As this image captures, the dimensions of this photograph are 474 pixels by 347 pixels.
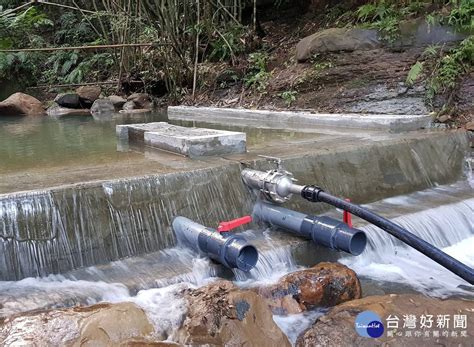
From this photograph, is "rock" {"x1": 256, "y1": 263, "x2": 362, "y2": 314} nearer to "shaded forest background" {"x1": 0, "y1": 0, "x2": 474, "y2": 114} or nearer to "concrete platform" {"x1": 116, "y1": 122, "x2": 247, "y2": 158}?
"concrete platform" {"x1": 116, "y1": 122, "x2": 247, "y2": 158}

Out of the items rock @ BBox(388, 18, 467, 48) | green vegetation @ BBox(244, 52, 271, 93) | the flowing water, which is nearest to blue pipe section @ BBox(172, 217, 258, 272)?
the flowing water

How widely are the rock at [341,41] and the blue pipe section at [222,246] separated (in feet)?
20.9

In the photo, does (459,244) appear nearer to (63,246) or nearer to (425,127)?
(425,127)

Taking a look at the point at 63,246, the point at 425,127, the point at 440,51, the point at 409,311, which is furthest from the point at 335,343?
the point at 440,51

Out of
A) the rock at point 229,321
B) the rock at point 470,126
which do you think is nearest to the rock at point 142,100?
the rock at point 470,126

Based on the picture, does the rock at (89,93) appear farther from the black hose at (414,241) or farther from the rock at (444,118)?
the black hose at (414,241)

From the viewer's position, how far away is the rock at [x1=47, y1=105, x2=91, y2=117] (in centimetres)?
1240

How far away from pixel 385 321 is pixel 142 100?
429 inches

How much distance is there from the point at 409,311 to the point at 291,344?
78 centimetres

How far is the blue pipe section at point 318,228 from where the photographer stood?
3.92 meters

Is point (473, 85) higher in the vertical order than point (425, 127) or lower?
higher

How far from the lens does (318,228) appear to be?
13.3 feet

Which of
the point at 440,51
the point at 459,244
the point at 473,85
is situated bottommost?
the point at 459,244

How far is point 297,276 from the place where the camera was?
3631 millimetres
